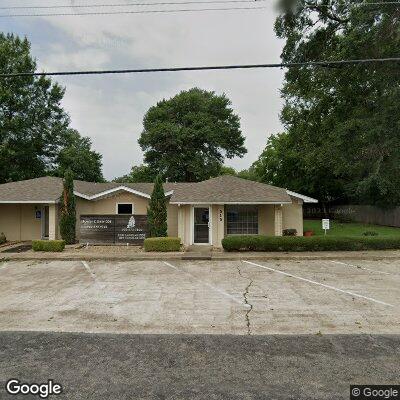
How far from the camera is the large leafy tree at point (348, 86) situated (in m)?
18.5

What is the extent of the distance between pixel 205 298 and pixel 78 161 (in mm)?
35861

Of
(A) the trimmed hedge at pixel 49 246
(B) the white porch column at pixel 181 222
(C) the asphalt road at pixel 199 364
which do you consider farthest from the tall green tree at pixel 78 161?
(C) the asphalt road at pixel 199 364

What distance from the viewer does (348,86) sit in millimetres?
22000

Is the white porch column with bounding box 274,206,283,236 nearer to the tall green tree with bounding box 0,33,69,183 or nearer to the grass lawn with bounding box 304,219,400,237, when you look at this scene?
the grass lawn with bounding box 304,219,400,237

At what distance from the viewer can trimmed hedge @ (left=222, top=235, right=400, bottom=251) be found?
1639 centimetres

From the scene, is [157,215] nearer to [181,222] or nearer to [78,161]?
[181,222]

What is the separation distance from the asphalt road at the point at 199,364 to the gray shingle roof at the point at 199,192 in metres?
12.4

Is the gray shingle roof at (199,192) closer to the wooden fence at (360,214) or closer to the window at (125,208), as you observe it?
the window at (125,208)

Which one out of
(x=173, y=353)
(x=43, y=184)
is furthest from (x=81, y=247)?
(x=173, y=353)

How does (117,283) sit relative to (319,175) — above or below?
below

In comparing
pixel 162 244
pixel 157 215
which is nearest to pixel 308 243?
pixel 162 244

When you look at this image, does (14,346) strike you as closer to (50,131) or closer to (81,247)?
(81,247)

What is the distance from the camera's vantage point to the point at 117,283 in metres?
10.8

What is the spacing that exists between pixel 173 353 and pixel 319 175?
38925 millimetres
